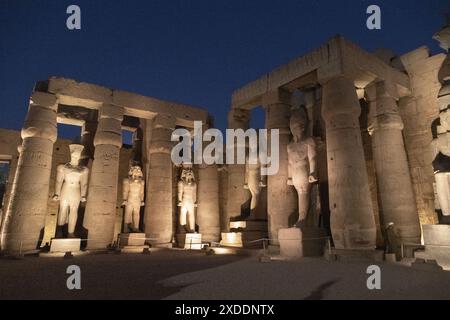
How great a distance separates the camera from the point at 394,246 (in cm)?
847

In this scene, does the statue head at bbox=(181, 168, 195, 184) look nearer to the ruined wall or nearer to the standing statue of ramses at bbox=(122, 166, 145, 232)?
the standing statue of ramses at bbox=(122, 166, 145, 232)

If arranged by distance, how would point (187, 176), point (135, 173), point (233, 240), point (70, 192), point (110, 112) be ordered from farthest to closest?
point (187, 176) < point (110, 112) < point (135, 173) < point (233, 240) < point (70, 192)

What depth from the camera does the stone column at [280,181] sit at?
10242 millimetres

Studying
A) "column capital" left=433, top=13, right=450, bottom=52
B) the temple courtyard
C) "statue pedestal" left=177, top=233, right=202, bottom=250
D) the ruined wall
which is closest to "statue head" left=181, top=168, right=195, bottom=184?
"statue pedestal" left=177, top=233, right=202, bottom=250

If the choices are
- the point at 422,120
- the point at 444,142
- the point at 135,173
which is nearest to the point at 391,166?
the point at 444,142

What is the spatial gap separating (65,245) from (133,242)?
237 centimetres

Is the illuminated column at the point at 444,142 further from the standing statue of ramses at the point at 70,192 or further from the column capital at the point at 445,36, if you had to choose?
the standing statue of ramses at the point at 70,192

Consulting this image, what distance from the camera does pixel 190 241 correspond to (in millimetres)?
12695

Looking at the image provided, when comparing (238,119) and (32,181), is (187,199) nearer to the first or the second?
(238,119)

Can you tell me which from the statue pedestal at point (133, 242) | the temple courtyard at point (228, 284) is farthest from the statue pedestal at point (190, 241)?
the temple courtyard at point (228, 284)

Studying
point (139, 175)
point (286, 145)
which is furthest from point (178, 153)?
point (286, 145)

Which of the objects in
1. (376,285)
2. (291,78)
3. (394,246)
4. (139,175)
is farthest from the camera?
(139,175)
